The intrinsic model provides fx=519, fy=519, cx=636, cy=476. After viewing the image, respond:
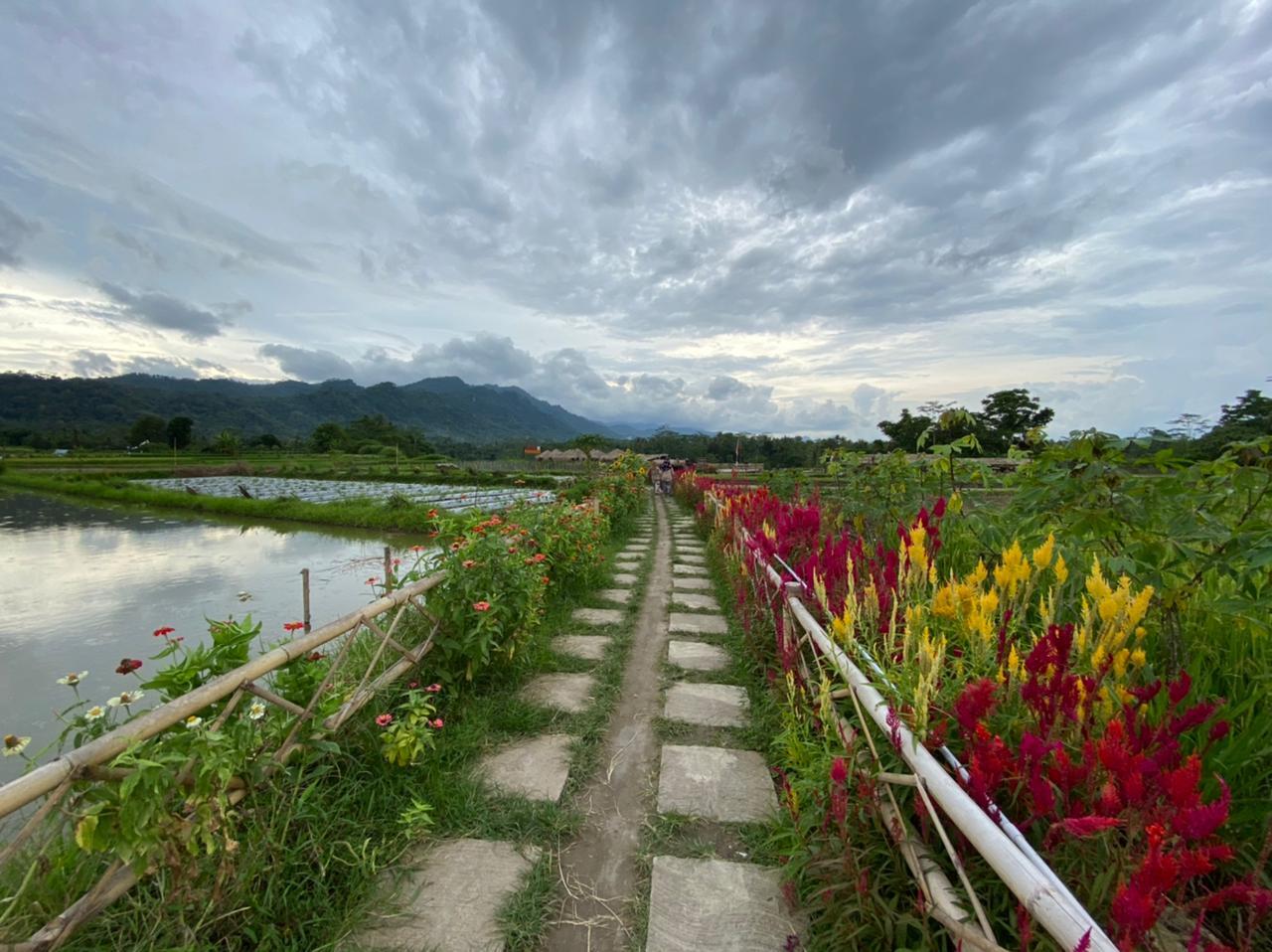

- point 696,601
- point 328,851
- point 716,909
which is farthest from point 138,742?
point 696,601

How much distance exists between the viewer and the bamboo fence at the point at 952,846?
0.80 metres

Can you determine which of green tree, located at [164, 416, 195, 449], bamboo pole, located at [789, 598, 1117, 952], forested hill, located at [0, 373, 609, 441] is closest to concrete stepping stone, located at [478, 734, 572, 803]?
bamboo pole, located at [789, 598, 1117, 952]

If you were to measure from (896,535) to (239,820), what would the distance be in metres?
3.48

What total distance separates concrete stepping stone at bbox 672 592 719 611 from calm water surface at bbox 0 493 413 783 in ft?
10.5

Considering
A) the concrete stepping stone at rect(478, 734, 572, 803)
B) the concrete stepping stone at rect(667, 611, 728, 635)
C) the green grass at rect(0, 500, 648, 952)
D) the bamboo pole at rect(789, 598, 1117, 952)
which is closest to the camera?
the bamboo pole at rect(789, 598, 1117, 952)

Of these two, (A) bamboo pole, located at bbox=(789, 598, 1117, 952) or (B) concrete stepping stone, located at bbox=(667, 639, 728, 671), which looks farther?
(B) concrete stepping stone, located at bbox=(667, 639, 728, 671)

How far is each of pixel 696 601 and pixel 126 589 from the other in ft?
25.0

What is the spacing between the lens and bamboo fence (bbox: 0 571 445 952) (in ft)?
3.46

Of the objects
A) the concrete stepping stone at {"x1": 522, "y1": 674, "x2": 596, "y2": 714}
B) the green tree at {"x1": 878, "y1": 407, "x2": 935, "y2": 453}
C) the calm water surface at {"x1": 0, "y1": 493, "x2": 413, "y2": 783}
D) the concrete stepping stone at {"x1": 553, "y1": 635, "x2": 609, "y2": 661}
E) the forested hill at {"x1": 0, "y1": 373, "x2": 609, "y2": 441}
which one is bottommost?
the calm water surface at {"x1": 0, "y1": 493, "x2": 413, "y2": 783}

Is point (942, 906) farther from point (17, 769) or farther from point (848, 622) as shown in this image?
point (17, 769)

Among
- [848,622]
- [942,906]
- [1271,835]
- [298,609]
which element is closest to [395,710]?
[848,622]

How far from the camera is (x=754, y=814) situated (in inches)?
76.2

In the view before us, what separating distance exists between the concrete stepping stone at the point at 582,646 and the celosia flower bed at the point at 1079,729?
1.82m

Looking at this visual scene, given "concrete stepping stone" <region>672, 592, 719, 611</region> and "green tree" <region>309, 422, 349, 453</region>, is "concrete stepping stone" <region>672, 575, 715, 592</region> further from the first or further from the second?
"green tree" <region>309, 422, 349, 453</region>
